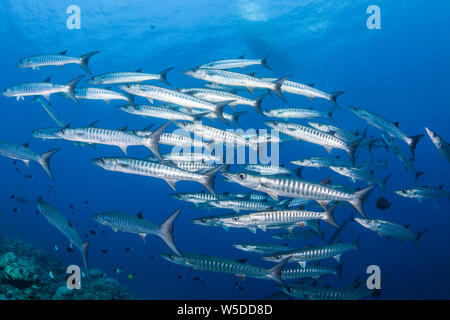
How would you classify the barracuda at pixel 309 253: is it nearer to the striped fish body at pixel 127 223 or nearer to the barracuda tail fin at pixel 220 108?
the striped fish body at pixel 127 223

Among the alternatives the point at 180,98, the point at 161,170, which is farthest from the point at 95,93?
the point at 161,170

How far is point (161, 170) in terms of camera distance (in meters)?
5.62

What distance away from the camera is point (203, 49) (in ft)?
84.9

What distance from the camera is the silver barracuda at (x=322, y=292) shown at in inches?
279

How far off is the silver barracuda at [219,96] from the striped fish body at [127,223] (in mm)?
3553

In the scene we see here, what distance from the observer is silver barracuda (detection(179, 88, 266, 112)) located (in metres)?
8.09

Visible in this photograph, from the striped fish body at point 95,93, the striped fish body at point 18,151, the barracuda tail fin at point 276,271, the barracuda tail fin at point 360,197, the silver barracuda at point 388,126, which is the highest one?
the striped fish body at point 95,93

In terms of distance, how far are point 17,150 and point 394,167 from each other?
63.6 meters

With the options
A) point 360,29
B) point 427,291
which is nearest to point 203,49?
point 360,29

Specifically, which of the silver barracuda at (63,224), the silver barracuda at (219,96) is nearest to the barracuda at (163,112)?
the silver barracuda at (219,96)

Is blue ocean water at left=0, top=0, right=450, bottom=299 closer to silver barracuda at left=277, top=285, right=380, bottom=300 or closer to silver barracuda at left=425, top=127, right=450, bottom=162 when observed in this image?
silver barracuda at left=277, top=285, right=380, bottom=300

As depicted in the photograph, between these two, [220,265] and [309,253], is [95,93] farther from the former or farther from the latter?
[309,253]

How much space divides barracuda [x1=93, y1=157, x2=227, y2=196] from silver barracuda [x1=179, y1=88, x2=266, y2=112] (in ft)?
9.83

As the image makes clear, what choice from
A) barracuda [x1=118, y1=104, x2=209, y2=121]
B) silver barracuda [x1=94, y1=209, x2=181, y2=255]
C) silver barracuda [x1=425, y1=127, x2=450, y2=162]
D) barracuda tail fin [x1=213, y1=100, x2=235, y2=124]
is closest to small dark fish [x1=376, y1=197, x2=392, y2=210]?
silver barracuda [x1=425, y1=127, x2=450, y2=162]
